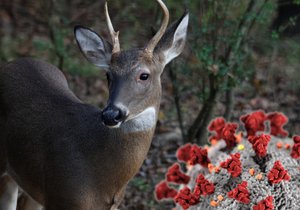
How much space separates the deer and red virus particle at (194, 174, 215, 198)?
1.90 feet

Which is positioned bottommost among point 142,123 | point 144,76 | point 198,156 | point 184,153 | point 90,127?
point 184,153

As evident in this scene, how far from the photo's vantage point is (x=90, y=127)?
4340mm

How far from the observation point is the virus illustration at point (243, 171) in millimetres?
4539

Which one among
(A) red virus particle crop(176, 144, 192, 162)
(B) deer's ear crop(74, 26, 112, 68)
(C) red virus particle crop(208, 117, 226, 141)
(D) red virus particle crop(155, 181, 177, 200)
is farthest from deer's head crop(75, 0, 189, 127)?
(D) red virus particle crop(155, 181, 177, 200)

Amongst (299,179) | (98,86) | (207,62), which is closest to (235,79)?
(207,62)

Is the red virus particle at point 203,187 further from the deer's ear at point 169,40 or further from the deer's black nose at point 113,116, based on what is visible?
the deer's black nose at point 113,116

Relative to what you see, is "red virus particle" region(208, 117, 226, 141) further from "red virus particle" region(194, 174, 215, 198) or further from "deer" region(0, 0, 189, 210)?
"deer" region(0, 0, 189, 210)

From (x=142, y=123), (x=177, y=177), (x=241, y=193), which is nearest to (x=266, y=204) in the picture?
(x=241, y=193)

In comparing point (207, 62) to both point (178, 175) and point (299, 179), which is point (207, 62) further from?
point (299, 179)

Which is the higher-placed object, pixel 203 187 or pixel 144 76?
pixel 144 76

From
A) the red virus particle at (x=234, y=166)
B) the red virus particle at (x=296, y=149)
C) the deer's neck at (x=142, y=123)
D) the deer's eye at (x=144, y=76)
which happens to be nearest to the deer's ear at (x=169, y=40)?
the deer's eye at (x=144, y=76)

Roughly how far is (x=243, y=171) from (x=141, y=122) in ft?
3.19

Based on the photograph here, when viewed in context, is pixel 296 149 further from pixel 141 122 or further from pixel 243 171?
pixel 141 122

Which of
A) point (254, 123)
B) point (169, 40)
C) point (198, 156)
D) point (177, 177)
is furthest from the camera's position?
point (177, 177)
